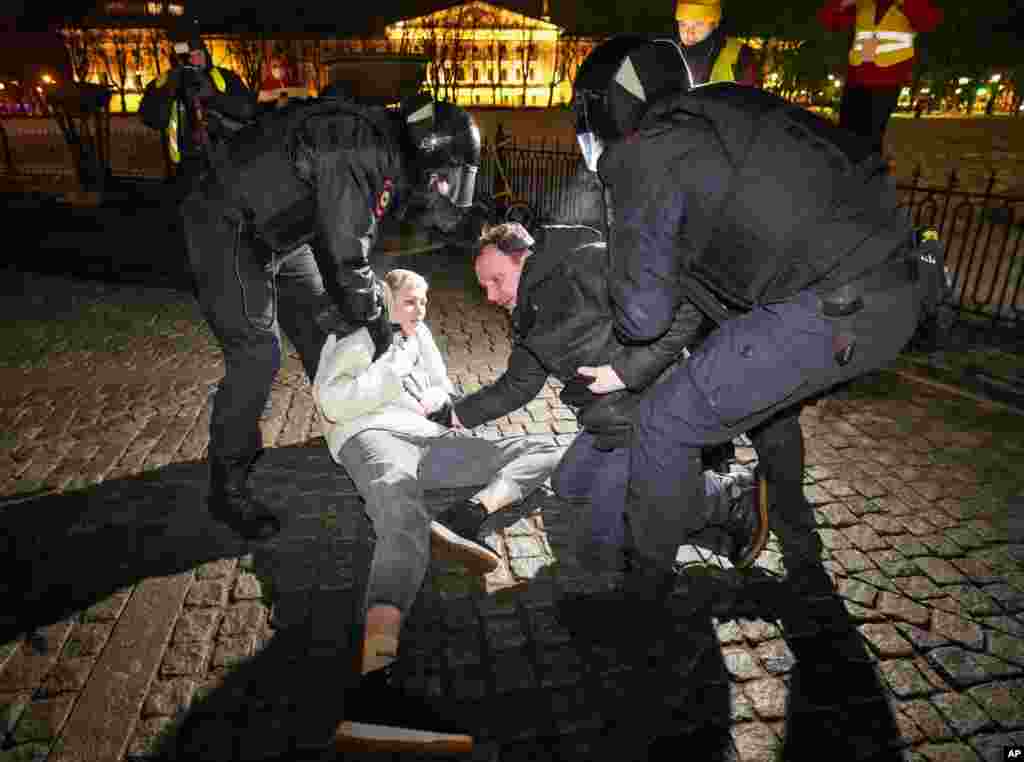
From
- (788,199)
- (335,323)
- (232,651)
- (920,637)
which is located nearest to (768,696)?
(920,637)

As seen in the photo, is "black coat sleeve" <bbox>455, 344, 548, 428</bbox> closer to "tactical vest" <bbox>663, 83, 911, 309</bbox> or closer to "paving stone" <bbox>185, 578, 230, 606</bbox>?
"tactical vest" <bbox>663, 83, 911, 309</bbox>

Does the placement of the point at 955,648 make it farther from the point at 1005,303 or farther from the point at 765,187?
the point at 1005,303

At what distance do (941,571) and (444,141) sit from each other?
331 centimetres

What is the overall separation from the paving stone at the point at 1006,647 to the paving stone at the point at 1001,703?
0.18m

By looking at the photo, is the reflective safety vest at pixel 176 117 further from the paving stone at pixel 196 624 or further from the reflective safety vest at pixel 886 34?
the reflective safety vest at pixel 886 34

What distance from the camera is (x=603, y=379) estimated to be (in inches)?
111

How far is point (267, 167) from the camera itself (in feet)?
10.4

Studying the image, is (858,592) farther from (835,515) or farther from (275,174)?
(275,174)

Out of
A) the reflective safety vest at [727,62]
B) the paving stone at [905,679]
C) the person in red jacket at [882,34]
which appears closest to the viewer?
the paving stone at [905,679]

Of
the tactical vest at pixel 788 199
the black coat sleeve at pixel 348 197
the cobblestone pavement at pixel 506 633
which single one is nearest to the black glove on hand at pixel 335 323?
the black coat sleeve at pixel 348 197

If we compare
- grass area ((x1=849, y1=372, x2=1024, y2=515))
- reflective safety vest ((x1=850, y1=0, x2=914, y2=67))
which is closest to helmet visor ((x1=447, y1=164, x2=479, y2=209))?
→ grass area ((x1=849, y1=372, x2=1024, y2=515))

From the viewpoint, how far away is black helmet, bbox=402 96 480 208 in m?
3.19

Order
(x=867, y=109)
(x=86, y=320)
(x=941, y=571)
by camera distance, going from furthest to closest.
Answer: (x=86, y=320) → (x=867, y=109) → (x=941, y=571)

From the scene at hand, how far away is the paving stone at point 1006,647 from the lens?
2824 millimetres
